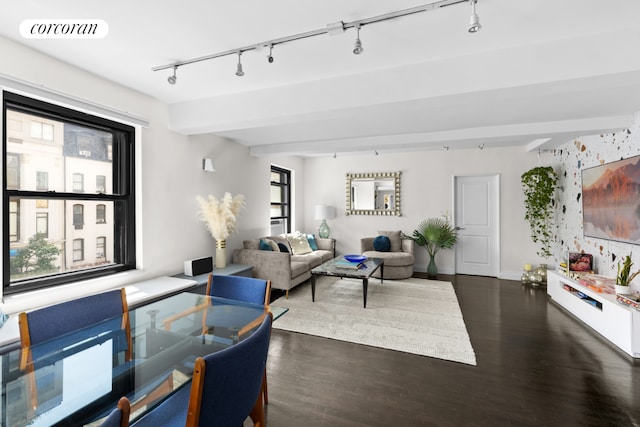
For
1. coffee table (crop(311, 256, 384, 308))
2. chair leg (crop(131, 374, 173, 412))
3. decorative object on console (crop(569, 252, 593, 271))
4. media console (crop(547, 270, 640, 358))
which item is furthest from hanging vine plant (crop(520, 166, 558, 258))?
chair leg (crop(131, 374, 173, 412))

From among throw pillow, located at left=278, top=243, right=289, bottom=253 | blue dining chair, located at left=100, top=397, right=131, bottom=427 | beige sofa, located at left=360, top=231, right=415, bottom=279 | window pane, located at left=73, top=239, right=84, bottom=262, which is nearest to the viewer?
blue dining chair, located at left=100, top=397, right=131, bottom=427

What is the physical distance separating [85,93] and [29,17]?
2.54ft

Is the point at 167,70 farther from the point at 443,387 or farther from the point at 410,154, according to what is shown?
the point at 410,154

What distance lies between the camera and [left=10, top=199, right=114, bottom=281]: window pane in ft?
7.73

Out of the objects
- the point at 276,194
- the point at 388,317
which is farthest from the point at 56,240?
the point at 276,194

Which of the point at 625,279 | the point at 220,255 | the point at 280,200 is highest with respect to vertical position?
the point at 280,200

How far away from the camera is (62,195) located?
2.52m

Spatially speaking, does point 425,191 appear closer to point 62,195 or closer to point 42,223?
point 62,195

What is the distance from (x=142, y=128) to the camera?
3146 millimetres

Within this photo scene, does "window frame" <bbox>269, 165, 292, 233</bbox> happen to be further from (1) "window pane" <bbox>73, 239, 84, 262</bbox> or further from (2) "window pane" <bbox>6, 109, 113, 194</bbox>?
(1) "window pane" <bbox>73, 239, 84, 262</bbox>

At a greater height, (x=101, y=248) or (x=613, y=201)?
(x=613, y=201)

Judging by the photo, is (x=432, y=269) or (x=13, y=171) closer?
(x=13, y=171)

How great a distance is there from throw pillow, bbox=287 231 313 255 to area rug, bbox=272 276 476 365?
0.86 m

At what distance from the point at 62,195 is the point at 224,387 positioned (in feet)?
Result: 8.37
